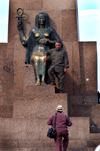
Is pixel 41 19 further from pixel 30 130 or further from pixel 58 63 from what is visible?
pixel 30 130

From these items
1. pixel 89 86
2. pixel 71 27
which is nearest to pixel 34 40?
pixel 71 27

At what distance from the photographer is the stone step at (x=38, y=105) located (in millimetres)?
15266

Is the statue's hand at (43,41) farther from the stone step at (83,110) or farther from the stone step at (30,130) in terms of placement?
the stone step at (30,130)

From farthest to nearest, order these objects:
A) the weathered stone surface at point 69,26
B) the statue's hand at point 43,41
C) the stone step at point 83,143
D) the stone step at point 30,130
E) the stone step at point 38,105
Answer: the weathered stone surface at point 69,26 → the statue's hand at point 43,41 → the stone step at point 38,105 → the stone step at point 30,130 → the stone step at point 83,143

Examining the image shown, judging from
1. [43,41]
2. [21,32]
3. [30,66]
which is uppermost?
[21,32]

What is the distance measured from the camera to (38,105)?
1530 centimetres

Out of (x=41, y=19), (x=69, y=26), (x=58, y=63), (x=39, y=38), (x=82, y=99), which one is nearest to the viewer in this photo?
(x=58, y=63)

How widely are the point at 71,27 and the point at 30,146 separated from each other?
681 centimetres

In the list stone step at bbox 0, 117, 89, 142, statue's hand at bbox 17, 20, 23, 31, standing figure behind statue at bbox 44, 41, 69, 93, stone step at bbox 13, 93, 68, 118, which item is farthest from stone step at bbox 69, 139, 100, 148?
statue's hand at bbox 17, 20, 23, 31

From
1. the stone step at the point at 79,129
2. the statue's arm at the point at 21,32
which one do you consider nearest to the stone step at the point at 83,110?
the stone step at the point at 79,129

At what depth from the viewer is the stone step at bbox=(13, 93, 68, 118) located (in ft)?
50.1

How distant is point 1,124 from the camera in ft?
48.3

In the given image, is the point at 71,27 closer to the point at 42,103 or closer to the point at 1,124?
the point at 42,103

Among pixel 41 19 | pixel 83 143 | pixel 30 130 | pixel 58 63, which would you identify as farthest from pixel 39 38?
pixel 83 143
